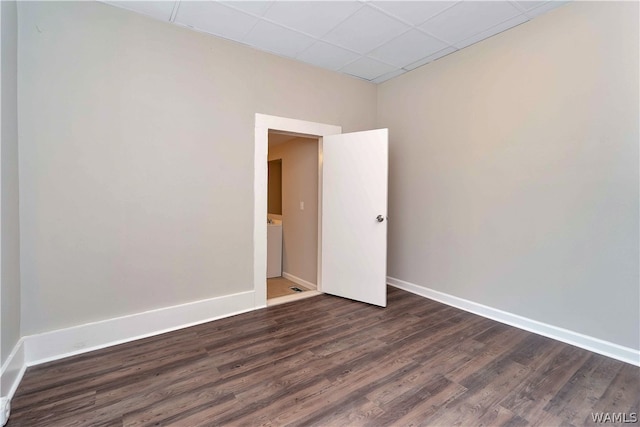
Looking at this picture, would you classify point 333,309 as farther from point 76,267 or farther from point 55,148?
point 55,148

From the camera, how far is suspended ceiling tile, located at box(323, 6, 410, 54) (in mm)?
2418

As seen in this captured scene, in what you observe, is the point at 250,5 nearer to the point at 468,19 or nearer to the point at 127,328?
Answer: the point at 468,19

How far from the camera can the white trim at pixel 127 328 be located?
6.81 ft

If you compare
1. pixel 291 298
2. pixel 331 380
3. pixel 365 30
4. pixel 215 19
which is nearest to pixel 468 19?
pixel 365 30

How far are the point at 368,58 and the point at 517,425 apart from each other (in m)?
3.37

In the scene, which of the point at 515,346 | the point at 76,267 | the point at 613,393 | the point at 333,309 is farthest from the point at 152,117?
the point at 613,393

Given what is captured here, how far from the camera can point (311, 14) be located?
7.82 ft

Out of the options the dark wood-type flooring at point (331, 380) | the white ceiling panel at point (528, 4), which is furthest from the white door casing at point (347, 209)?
the white ceiling panel at point (528, 4)

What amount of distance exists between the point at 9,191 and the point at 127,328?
1296 millimetres

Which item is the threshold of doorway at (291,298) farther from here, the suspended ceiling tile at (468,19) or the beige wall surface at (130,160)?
the suspended ceiling tile at (468,19)

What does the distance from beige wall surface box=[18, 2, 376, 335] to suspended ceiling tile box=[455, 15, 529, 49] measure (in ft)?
6.21

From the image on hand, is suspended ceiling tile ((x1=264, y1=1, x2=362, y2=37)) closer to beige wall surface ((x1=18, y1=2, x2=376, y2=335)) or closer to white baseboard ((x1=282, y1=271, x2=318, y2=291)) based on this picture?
beige wall surface ((x1=18, y1=2, x2=376, y2=335))

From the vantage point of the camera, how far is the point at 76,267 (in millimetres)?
2191

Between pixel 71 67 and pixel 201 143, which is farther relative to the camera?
pixel 201 143
